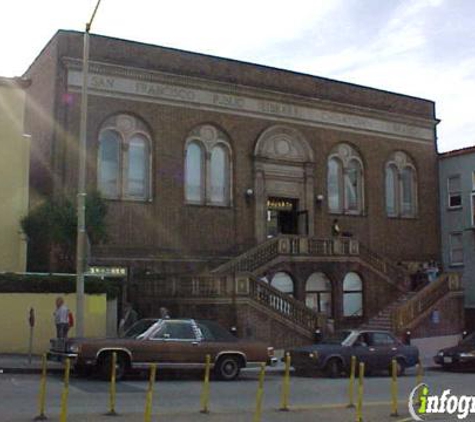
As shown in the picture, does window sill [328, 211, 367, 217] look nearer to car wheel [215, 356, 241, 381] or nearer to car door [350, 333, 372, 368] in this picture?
car door [350, 333, 372, 368]

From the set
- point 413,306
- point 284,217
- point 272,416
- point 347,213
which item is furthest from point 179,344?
point 347,213

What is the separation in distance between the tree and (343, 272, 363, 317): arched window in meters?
11.5

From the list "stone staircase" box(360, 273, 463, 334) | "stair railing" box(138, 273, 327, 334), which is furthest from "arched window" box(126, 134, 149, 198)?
"stone staircase" box(360, 273, 463, 334)

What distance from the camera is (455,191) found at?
139 feet

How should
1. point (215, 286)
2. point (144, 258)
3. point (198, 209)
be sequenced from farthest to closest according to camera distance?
point (198, 209) < point (144, 258) < point (215, 286)

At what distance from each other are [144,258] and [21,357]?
1024 cm

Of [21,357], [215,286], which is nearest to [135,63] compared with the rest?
[215,286]

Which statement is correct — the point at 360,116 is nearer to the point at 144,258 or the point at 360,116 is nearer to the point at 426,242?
the point at 426,242

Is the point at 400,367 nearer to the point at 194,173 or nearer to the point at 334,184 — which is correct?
the point at 194,173

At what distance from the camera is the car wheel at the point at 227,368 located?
19281mm

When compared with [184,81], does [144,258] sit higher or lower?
lower

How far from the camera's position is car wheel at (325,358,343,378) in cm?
2136

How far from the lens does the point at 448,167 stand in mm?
42562

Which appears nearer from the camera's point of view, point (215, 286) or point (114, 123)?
point (215, 286)
